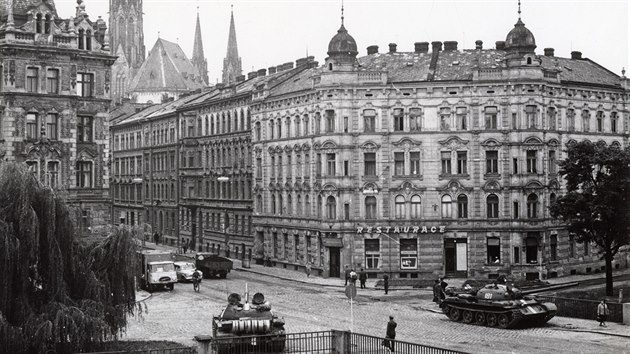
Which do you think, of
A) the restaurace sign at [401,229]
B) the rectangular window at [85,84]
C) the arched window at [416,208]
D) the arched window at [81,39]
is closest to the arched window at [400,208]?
the arched window at [416,208]

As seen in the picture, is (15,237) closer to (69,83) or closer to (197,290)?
(197,290)

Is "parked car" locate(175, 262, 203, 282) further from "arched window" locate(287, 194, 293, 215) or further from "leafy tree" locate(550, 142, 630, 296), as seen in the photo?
"leafy tree" locate(550, 142, 630, 296)

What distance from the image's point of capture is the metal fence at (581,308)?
39.3 m

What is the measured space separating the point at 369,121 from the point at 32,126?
23.1 m

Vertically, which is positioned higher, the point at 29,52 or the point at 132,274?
the point at 29,52

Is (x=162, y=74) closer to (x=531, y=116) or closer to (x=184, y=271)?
(x=184, y=271)

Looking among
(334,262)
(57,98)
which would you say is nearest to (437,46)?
(334,262)

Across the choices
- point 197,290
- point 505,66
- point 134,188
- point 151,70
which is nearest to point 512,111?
point 505,66

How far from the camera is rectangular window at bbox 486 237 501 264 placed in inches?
2377

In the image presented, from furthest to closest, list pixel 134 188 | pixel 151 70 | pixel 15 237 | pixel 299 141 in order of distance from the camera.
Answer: pixel 151 70 → pixel 134 188 → pixel 299 141 → pixel 15 237

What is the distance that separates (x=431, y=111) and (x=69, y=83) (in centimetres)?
2510

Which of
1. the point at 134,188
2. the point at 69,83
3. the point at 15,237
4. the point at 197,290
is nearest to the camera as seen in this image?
the point at 15,237

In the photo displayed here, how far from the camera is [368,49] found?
71062 millimetres

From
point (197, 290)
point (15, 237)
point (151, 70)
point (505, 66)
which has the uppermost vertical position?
point (151, 70)
